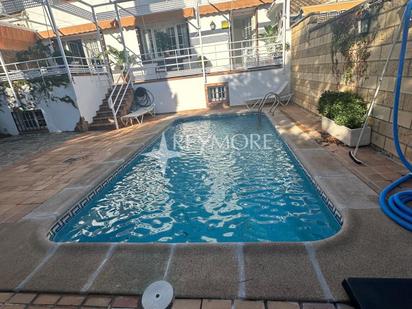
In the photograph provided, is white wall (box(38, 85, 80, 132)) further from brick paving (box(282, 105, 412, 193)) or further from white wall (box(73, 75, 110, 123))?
brick paving (box(282, 105, 412, 193))

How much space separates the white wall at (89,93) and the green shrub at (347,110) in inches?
374

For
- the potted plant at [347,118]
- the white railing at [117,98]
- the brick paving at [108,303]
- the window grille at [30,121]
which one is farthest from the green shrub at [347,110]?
the window grille at [30,121]

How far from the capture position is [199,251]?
2770mm

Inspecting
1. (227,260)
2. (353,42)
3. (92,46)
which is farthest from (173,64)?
(227,260)

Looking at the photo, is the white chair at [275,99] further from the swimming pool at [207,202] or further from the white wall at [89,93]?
the white wall at [89,93]

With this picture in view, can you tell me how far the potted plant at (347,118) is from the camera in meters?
5.30

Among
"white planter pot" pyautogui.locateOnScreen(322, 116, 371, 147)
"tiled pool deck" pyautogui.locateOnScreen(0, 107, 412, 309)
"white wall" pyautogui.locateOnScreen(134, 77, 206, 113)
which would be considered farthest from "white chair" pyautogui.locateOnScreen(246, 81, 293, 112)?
"tiled pool deck" pyautogui.locateOnScreen(0, 107, 412, 309)

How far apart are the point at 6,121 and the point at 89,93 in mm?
4241

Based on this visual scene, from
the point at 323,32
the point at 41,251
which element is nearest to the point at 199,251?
the point at 41,251

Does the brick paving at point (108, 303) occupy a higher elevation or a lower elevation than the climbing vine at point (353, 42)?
lower

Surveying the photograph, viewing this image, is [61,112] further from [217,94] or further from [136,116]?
[217,94]

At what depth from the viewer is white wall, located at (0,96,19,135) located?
11060mm

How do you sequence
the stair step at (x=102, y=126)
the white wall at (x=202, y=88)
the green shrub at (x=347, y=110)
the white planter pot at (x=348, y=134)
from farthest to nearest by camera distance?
the white wall at (x=202, y=88)
the stair step at (x=102, y=126)
the green shrub at (x=347, y=110)
the white planter pot at (x=348, y=134)

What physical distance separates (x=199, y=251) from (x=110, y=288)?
968mm
